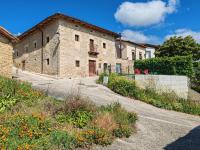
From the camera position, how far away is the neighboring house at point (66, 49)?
27.3 meters

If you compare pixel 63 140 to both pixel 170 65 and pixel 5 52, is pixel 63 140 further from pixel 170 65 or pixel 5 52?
pixel 170 65

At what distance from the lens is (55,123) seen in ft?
28.1

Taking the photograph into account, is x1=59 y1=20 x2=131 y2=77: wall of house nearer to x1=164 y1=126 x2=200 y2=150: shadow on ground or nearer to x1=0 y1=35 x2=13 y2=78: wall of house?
x1=0 y1=35 x2=13 y2=78: wall of house

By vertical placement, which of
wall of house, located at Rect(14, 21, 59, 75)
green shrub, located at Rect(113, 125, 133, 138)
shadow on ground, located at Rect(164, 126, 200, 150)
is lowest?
shadow on ground, located at Rect(164, 126, 200, 150)

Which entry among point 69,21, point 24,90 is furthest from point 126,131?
point 69,21

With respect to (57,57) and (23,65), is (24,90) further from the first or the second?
(23,65)

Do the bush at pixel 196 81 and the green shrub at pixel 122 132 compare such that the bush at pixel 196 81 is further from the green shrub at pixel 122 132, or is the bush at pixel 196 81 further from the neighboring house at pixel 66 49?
the green shrub at pixel 122 132

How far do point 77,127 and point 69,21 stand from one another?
20883 millimetres

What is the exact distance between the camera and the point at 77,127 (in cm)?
878

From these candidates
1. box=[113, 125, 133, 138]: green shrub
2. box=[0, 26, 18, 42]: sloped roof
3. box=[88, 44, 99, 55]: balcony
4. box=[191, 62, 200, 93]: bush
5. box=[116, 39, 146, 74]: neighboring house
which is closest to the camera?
box=[113, 125, 133, 138]: green shrub

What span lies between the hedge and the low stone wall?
3.10 m

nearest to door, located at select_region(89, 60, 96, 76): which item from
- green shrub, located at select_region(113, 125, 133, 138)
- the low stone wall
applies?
the low stone wall

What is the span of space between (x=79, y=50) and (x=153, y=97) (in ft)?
45.7

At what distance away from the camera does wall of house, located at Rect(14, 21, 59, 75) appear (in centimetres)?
2752
